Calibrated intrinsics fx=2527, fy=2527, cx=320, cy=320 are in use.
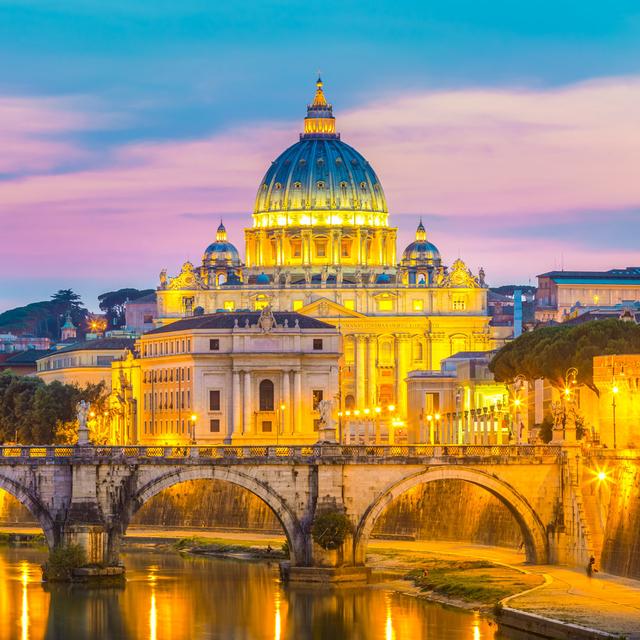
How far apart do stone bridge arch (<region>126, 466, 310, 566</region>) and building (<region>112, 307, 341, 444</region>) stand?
80.3 metres

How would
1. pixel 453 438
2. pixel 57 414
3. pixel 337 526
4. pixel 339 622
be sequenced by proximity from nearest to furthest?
pixel 339 622, pixel 337 526, pixel 453 438, pixel 57 414

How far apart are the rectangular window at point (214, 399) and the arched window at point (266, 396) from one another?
117 inches

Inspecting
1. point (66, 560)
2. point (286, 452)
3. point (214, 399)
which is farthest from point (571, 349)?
point (214, 399)

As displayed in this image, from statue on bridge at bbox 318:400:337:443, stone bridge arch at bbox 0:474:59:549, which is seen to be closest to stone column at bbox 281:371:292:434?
statue on bridge at bbox 318:400:337:443

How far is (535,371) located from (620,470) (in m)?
31.7

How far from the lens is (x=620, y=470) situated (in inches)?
3329

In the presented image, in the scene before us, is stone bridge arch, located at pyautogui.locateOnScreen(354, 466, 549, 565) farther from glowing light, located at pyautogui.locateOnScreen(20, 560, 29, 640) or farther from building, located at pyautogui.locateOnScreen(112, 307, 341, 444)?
building, located at pyautogui.locateOnScreen(112, 307, 341, 444)

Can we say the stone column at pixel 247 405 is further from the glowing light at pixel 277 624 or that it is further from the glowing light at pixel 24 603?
the glowing light at pixel 277 624

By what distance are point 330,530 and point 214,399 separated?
282 ft

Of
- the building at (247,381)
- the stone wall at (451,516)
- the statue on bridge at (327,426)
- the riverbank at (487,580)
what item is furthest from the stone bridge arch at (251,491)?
the building at (247,381)

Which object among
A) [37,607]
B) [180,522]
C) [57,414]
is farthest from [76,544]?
[57,414]

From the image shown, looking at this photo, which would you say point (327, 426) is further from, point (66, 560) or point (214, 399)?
point (214, 399)

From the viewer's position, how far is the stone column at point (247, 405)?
171500 millimetres

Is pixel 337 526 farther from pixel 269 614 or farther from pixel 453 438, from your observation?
pixel 453 438
